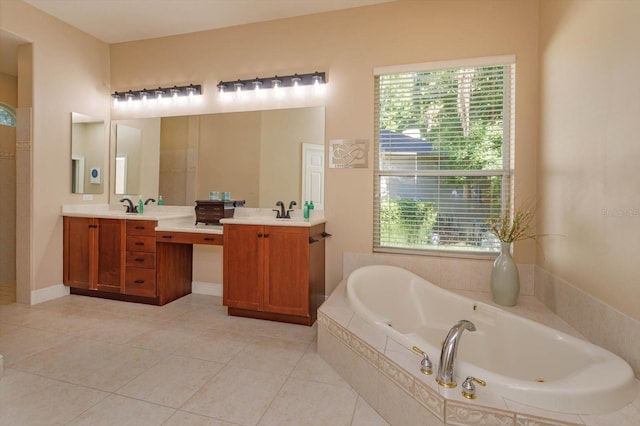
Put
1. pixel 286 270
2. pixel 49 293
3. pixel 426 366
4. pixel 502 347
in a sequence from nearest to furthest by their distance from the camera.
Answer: pixel 426 366 < pixel 502 347 < pixel 286 270 < pixel 49 293

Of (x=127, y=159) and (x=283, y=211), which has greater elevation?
(x=127, y=159)

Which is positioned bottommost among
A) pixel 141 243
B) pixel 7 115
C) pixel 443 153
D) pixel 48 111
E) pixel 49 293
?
pixel 49 293

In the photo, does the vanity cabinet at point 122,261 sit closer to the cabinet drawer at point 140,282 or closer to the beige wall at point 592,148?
the cabinet drawer at point 140,282

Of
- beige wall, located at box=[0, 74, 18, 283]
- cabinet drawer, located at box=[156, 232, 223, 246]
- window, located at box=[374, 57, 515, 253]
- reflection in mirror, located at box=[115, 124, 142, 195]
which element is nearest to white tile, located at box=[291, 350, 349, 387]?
window, located at box=[374, 57, 515, 253]

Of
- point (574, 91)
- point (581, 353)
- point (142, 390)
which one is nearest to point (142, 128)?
point (142, 390)

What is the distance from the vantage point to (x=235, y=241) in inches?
114

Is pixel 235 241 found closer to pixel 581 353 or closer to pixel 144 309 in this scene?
pixel 144 309

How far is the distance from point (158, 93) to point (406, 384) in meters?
3.88

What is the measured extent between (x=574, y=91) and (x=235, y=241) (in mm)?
2748

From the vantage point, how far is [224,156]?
3498mm

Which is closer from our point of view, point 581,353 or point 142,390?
point 581,353

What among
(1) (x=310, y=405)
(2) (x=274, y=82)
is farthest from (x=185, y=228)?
(1) (x=310, y=405)

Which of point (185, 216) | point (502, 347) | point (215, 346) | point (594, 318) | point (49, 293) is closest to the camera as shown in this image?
point (594, 318)

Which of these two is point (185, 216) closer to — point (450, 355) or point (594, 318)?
point (450, 355)
